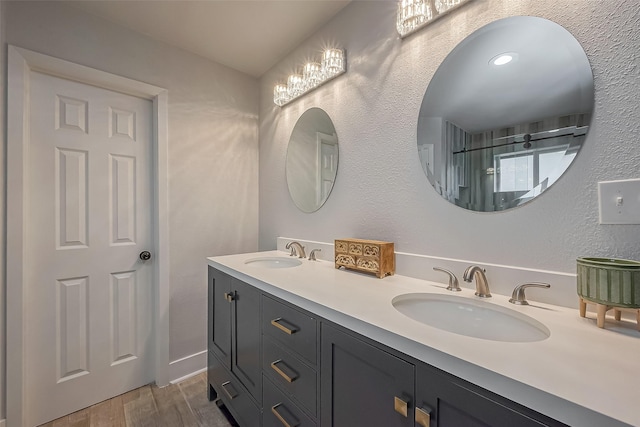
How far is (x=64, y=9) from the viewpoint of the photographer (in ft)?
4.92

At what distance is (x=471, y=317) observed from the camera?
892 mm

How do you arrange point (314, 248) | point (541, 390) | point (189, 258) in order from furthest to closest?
1. point (189, 258)
2. point (314, 248)
3. point (541, 390)

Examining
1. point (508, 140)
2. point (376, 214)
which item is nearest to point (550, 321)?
point (508, 140)

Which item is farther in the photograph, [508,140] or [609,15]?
[508,140]

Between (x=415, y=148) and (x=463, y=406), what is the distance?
3.11ft

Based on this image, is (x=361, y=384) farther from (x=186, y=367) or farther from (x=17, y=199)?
(x=17, y=199)

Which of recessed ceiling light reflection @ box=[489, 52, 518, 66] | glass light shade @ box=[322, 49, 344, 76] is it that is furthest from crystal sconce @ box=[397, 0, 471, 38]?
glass light shade @ box=[322, 49, 344, 76]

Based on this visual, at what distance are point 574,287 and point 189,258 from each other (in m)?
2.07

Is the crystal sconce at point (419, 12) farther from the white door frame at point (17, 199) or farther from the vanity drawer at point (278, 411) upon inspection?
the white door frame at point (17, 199)

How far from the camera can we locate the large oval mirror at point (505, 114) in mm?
826

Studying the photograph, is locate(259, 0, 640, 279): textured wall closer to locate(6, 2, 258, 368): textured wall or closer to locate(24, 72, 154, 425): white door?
locate(6, 2, 258, 368): textured wall

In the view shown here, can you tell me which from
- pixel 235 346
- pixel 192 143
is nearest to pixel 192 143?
pixel 192 143

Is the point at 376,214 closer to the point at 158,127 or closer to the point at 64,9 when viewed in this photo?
the point at 158,127

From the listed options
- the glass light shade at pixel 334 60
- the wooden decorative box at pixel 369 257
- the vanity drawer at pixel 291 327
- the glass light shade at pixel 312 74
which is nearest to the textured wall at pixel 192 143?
the glass light shade at pixel 312 74
